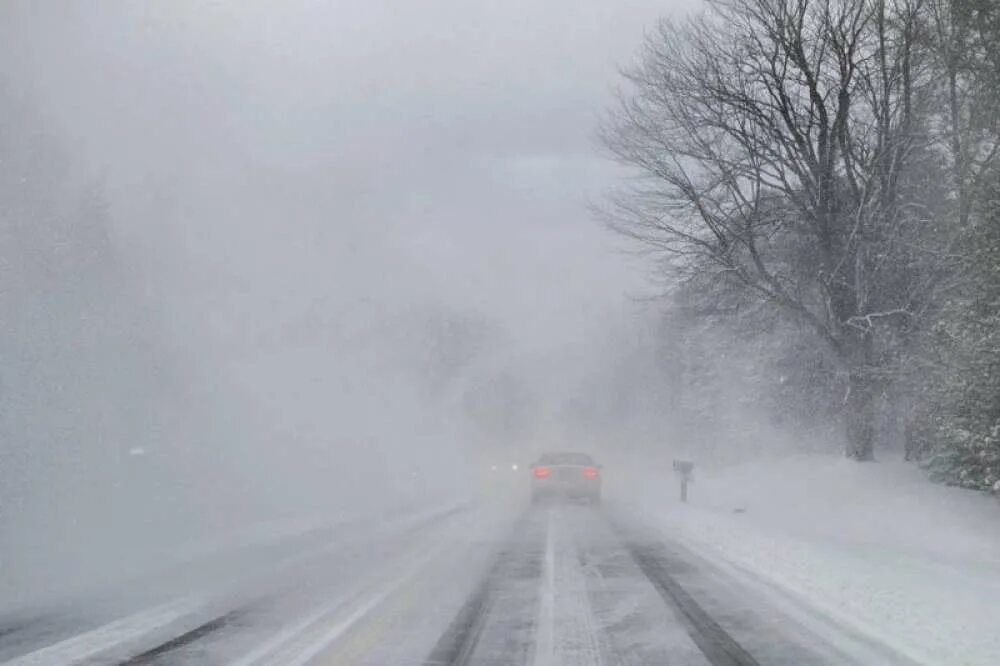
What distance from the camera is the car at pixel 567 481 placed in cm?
2872

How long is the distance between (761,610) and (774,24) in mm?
13968

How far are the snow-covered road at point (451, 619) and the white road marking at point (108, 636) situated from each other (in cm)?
2

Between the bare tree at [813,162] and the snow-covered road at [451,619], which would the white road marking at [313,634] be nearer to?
the snow-covered road at [451,619]

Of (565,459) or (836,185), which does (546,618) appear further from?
(565,459)

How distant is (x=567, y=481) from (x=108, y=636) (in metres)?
21.0

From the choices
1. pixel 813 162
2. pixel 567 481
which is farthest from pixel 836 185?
pixel 567 481

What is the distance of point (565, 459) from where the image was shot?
29.8 metres

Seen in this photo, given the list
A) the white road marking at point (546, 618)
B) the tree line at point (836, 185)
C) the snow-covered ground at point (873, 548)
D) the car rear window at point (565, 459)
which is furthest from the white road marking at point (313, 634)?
the car rear window at point (565, 459)

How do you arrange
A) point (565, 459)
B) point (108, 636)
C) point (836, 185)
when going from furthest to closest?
point (565, 459) < point (836, 185) < point (108, 636)

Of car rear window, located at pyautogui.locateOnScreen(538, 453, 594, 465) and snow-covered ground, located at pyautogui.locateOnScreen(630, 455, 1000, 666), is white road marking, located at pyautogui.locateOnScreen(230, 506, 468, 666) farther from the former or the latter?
car rear window, located at pyautogui.locateOnScreen(538, 453, 594, 465)

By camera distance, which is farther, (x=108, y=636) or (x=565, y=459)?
(x=565, y=459)

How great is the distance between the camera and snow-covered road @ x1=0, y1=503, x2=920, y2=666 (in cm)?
768

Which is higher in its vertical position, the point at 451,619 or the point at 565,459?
the point at 565,459

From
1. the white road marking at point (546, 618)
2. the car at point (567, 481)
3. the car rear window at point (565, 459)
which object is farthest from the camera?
the car rear window at point (565, 459)
